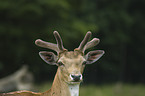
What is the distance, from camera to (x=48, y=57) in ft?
16.1

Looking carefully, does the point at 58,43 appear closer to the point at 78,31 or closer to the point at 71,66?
the point at 71,66

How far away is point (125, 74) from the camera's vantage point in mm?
20203

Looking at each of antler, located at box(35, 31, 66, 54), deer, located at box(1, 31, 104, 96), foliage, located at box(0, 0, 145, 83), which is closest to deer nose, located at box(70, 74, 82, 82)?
deer, located at box(1, 31, 104, 96)

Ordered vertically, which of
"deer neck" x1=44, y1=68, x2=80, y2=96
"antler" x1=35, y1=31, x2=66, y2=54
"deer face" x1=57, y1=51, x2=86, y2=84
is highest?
"antler" x1=35, y1=31, x2=66, y2=54

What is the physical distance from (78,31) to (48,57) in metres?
Result: 10.2

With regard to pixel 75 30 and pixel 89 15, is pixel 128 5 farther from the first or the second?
pixel 75 30

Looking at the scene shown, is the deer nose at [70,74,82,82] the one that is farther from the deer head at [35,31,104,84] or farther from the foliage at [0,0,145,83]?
the foliage at [0,0,145,83]

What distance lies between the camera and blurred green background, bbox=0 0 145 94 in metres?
14.1

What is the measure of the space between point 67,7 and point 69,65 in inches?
400

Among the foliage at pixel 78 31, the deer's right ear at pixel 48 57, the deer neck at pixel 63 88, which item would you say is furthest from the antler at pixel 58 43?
the foliage at pixel 78 31

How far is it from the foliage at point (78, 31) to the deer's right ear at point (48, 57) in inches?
351

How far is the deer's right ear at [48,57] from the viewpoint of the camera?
4874mm

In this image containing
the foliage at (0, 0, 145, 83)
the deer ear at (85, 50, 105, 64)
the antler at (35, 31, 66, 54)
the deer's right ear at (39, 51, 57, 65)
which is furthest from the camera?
the foliage at (0, 0, 145, 83)

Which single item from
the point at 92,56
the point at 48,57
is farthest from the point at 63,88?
the point at 92,56
